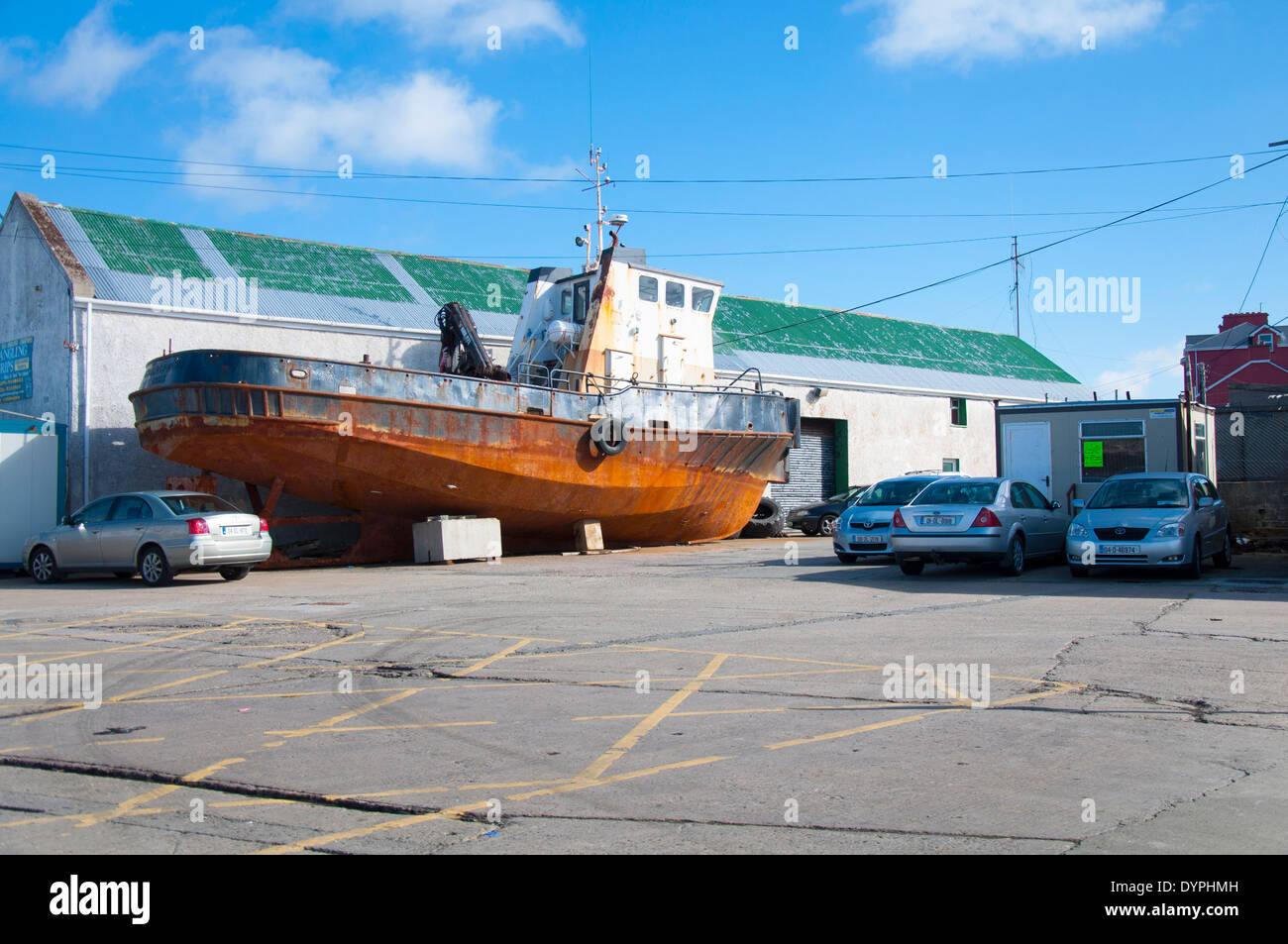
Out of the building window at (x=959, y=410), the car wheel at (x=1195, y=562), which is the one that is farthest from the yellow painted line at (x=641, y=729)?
the building window at (x=959, y=410)

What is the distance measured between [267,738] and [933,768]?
12.1 ft

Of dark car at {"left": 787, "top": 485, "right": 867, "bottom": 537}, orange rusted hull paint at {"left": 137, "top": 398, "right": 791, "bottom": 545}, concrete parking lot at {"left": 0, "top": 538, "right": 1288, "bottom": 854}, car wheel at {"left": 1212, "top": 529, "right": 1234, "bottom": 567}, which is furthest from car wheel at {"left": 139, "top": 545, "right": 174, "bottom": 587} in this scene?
dark car at {"left": 787, "top": 485, "right": 867, "bottom": 537}

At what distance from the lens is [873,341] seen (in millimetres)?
42438

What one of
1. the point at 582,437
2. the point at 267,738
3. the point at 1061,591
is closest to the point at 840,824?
the point at 267,738

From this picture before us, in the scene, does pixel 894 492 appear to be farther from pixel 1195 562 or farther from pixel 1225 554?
pixel 1225 554

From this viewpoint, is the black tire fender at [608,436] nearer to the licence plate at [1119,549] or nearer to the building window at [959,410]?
the licence plate at [1119,549]

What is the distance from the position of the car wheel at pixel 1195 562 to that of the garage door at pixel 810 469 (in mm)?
18533

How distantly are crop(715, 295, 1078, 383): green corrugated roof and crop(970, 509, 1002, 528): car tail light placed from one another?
826 inches

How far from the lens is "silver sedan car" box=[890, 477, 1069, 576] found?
15281mm

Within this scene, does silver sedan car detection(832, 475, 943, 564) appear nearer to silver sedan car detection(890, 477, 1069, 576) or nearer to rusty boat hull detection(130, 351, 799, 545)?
silver sedan car detection(890, 477, 1069, 576)

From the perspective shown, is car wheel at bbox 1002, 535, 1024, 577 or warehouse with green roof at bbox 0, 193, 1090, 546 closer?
car wheel at bbox 1002, 535, 1024, 577

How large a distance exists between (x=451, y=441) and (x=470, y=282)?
11.7 metres

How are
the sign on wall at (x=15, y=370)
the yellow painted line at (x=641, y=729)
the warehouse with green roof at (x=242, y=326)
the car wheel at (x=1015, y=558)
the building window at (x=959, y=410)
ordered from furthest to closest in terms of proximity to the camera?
the building window at (x=959, y=410)
the sign on wall at (x=15, y=370)
the warehouse with green roof at (x=242, y=326)
the car wheel at (x=1015, y=558)
the yellow painted line at (x=641, y=729)

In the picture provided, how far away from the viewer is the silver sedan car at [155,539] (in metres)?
16.0
